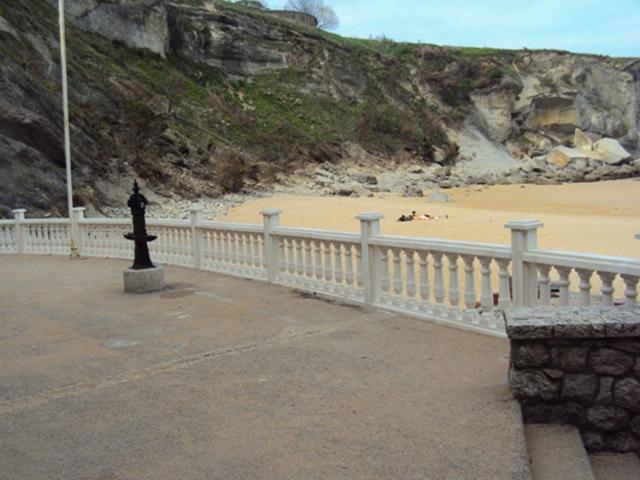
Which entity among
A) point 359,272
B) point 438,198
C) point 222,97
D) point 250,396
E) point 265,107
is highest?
point 222,97

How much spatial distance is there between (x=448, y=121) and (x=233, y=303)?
5434 cm

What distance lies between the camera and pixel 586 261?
5.55 metres

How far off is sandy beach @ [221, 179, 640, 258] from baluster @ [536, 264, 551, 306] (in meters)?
8.82

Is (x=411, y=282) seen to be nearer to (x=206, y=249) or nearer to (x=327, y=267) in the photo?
(x=327, y=267)

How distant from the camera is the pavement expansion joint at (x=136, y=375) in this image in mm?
4742

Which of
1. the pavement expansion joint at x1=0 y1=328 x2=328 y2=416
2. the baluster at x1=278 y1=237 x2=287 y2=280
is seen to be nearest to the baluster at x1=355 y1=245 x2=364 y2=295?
the pavement expansion joint at x1=0 y1=328 x2=328 y2=416

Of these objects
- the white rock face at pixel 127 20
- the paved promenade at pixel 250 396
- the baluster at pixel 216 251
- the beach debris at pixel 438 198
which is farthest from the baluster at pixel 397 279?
the white rock face at pixel 127 20

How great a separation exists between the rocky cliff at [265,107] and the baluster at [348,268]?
14136mm

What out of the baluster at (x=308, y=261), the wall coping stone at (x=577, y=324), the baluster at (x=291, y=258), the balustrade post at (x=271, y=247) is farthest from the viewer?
the balustrade post at (x=271, y=247)

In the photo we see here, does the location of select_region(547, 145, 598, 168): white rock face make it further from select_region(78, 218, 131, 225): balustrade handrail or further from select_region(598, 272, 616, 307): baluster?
select_region(598, 272, 616, 307): baluster

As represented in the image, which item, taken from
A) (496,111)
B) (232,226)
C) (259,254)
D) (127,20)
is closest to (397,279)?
(259,254)

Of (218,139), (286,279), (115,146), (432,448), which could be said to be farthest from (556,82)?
(432,448)

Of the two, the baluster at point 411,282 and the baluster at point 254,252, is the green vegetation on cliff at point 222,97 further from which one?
the baluster at point 411,282

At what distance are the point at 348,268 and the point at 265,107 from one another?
130 feet
